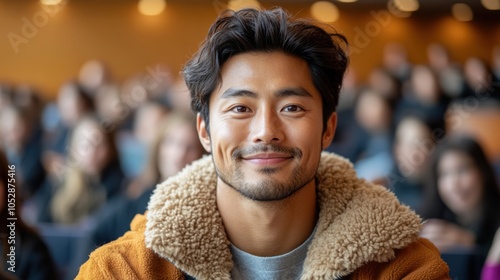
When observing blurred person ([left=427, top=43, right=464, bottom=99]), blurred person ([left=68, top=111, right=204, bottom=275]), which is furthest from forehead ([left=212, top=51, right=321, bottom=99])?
blurred person ([left=427, top=43, right=464, bottom=99])

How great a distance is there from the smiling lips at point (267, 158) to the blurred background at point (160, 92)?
5.48ft

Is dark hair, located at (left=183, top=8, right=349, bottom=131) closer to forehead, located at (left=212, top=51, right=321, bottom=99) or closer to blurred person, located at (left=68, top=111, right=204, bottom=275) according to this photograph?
forehead, located at (left=212, top=51, right=321, bottom=99)

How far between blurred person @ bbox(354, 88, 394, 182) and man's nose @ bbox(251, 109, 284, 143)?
6.03 feet

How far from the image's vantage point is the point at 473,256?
7.88 ft

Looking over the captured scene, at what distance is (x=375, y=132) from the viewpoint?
10.1ft

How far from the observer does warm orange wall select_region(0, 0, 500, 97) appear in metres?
2.96

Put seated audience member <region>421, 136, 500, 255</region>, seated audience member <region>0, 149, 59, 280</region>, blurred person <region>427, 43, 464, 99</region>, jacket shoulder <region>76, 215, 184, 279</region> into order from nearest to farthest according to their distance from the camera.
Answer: jacket shoulder <region>76, 215, 184, 279</region>, seated audience member <region>0, 149, 59, 280</region>, seated audience member <region>421, 136, 500, 255</region>, blurred person <region>427, 43, 464, 99</region>

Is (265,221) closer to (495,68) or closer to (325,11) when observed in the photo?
(325,11)

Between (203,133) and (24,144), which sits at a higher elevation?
(203,133)

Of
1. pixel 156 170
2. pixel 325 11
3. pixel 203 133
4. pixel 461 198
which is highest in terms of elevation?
pixel 203 133

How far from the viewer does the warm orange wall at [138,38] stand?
2.96m

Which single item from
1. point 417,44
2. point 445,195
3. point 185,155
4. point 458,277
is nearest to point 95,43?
point 185,155

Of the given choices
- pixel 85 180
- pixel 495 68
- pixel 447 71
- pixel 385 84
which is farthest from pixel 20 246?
pixel 495 68

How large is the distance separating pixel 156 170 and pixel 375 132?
98cm
